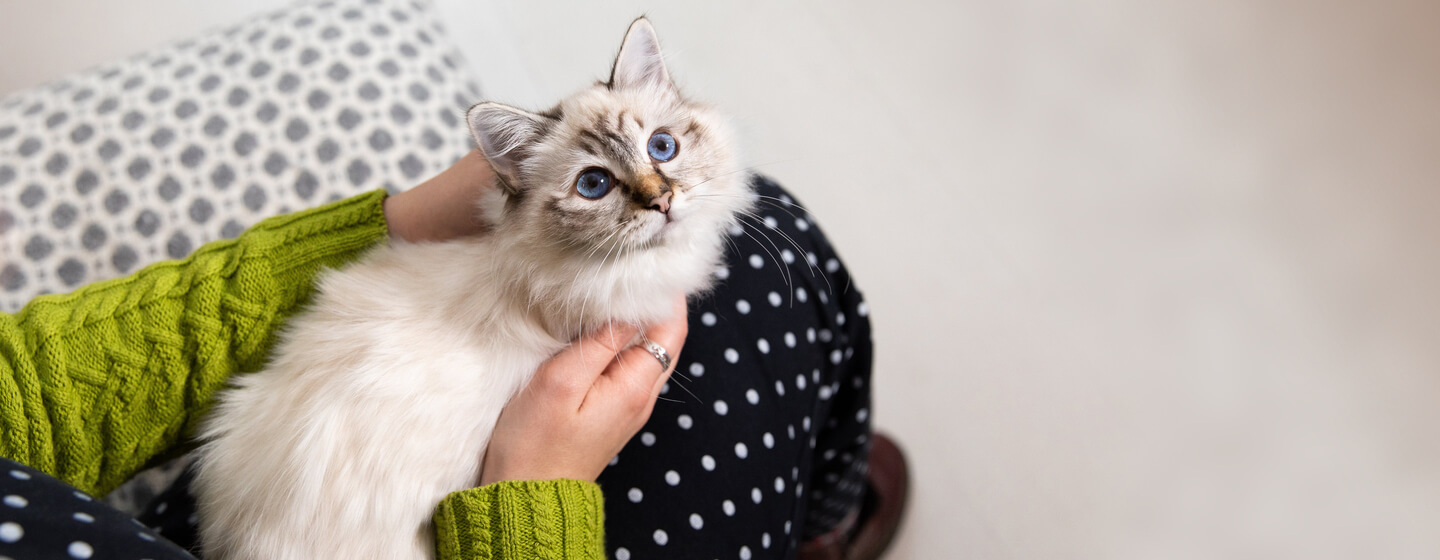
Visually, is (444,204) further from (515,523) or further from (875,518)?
(875,518)

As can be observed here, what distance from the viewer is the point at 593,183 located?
88 centimetres

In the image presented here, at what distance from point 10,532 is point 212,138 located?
0.70 meters

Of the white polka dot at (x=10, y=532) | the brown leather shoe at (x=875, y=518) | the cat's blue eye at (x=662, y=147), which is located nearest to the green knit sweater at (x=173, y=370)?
the white polka dot at (x=10, y=532)

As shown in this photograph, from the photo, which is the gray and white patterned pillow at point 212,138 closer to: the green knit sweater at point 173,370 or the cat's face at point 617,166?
the green knit sweater at point 173,370

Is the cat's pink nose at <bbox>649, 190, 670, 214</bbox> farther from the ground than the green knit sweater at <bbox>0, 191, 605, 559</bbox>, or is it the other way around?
the cat's pink nose at <bbox>649, 190, 670, 214</bbox>

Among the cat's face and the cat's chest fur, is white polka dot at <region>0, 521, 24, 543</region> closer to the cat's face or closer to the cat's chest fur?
the cat's chest fur

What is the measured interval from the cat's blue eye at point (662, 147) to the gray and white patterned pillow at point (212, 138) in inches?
19.1

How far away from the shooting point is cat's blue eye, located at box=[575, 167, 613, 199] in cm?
87

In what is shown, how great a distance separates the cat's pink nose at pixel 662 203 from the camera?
82 cm

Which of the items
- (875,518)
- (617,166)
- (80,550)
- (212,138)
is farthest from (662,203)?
(875,518)

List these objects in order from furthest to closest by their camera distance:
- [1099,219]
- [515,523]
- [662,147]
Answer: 1. [1099,219]
2. [662,147]
3. [515,523]

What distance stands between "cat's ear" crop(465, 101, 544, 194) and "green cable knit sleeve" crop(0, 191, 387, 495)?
26 centimetres

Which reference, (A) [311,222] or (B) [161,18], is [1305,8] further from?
(B) [161,18]

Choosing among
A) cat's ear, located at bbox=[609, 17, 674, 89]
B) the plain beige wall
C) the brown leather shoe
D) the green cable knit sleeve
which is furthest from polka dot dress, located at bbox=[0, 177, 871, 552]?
the plain beige wall
